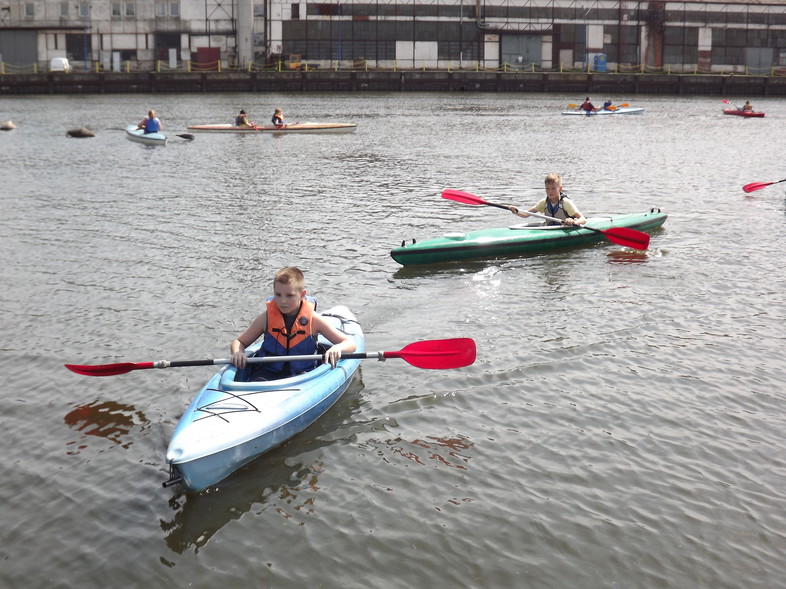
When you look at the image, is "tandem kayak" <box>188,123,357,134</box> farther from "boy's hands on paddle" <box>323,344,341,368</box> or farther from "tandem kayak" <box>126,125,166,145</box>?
"boy's hands on paddle" <box>323,344,341,368</box>

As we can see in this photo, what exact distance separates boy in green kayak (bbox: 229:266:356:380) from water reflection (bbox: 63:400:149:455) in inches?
50.5

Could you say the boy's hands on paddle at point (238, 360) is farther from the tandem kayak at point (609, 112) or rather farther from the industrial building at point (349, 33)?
the industrial building at point (349, 33)

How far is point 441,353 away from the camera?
8.12 metres

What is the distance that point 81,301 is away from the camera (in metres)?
11.5

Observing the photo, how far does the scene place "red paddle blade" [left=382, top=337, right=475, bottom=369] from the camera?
8.07 meters

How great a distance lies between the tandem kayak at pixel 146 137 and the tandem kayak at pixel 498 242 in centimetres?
1881

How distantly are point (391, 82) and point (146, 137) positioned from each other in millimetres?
33702

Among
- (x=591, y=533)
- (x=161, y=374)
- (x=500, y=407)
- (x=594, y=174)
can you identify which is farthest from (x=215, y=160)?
(x=591, y=533)

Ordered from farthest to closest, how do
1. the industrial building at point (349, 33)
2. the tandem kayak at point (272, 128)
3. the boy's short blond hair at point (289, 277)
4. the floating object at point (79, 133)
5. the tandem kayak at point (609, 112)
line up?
the industrial building at point (349, 33), the tandem kayak at point (609, 112), the tandem kayak at point (272, 128), the floating object at point (79, 133), the boy's short blond hair at point (289, 277)

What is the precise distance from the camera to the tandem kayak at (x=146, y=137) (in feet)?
97.3

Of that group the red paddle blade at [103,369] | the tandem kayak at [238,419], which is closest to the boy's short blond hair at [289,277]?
the tandem kayak at [238,419]

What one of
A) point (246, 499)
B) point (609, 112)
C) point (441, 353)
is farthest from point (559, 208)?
point (609, 112)

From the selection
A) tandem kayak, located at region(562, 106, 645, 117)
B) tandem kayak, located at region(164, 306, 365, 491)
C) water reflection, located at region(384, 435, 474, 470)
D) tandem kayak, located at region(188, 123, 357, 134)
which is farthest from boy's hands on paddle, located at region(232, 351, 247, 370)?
tandem kayak, located at region(562, 106, 645, 117)

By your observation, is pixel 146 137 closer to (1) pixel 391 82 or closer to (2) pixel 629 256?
(2) pixel 629 256
